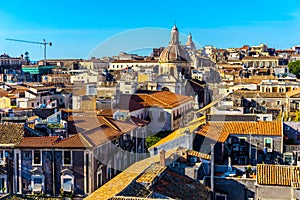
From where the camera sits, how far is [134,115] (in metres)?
19.9

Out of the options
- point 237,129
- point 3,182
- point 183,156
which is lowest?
point 3,182

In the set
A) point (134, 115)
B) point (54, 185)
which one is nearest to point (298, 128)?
point (134, 115)

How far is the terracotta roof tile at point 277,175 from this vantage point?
10.9 meters

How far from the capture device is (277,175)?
11.2 m

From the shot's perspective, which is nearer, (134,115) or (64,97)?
(134,115)

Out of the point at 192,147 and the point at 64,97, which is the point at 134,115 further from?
the point at 64,97

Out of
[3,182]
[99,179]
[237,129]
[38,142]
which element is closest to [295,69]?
[237,129]

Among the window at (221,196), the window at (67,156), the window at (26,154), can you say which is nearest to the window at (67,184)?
the window at (67,156)

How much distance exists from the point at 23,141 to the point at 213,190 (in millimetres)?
5401

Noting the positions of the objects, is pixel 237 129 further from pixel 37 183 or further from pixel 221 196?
pixel 37 183

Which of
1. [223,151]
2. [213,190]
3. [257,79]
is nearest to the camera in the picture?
[213,190]

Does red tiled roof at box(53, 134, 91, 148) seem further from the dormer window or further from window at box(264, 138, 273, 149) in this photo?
window at box(264, 138, 273, 149)

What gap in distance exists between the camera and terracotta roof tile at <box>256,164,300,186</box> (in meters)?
10.9

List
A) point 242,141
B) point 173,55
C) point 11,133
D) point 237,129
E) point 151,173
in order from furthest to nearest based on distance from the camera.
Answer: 1. point 173,55
2. point 237,129
3. point 242,141
4. point 11,133
5. point 151,173
